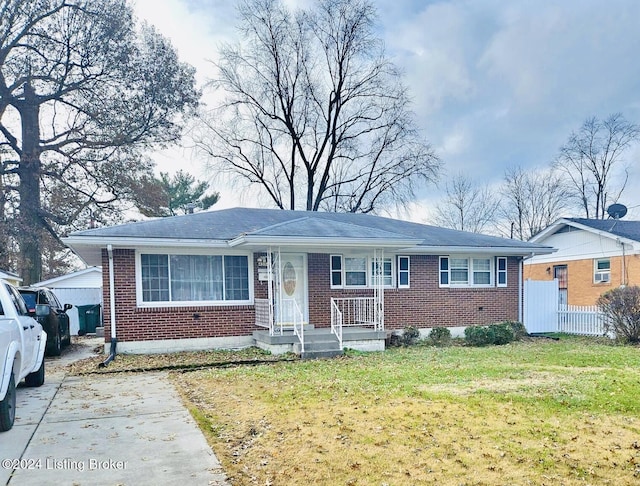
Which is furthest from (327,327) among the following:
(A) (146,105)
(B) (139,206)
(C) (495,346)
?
(A) (146,105)

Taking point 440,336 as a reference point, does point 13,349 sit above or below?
above

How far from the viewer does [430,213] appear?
133 feet

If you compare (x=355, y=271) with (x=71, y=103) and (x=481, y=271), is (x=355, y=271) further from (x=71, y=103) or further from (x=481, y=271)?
(x=71, y=103)

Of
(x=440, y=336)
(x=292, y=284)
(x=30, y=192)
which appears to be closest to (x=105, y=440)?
(x=292, y=284)

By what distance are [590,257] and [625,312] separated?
7.89 m

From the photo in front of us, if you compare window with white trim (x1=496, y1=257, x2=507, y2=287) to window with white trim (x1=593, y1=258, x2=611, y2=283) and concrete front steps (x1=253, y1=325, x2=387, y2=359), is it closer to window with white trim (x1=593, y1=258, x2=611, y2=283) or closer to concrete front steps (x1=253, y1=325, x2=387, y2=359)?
concrete front steps (x1=253, y1=325, x2=387, y2=359)

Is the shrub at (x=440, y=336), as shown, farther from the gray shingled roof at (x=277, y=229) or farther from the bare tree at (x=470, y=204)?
the bare tree at (x=470, y=204)

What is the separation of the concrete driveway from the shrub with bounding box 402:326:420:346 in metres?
7.28

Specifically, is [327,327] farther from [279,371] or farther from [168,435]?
[168,435]

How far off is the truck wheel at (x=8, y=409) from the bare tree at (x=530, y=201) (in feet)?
121

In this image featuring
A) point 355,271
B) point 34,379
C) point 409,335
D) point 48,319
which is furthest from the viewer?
point 355,271

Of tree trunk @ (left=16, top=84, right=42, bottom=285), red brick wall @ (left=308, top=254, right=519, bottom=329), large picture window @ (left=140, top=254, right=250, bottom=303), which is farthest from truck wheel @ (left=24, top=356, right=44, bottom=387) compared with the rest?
tree trunk @ (left=16, top=84, right=42, bottom=285)

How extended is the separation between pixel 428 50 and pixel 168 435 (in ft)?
49.6

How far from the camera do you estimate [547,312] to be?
643 inches
